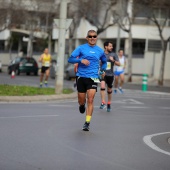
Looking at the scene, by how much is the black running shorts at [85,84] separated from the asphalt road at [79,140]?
78 cm

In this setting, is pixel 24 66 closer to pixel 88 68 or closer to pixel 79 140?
pixel 88 68

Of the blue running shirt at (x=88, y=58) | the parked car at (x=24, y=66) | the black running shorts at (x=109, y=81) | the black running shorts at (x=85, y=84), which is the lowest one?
the parked car at (x=24, y=66)

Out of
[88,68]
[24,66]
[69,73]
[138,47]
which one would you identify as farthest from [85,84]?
[138,47]

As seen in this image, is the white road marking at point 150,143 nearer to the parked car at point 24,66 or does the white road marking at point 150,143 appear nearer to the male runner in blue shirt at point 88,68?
the male runner in blue shirt at point 88,68

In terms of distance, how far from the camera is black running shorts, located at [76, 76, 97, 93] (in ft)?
39.9

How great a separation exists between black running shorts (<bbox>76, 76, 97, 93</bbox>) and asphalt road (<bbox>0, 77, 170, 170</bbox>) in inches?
30.8

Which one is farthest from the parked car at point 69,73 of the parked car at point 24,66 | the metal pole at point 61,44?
the metal pole at point 61,44

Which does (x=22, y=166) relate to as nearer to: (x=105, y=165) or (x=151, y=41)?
(x=105, y=165)

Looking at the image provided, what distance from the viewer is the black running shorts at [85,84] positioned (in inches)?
479

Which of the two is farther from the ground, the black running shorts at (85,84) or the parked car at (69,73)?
the black running shorts at (85,84)

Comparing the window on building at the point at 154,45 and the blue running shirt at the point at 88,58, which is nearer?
the blue running shirt at the point at 88,58

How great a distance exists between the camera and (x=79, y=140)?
34.7 feet

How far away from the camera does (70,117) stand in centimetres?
1446

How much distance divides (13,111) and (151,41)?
1592 inches
